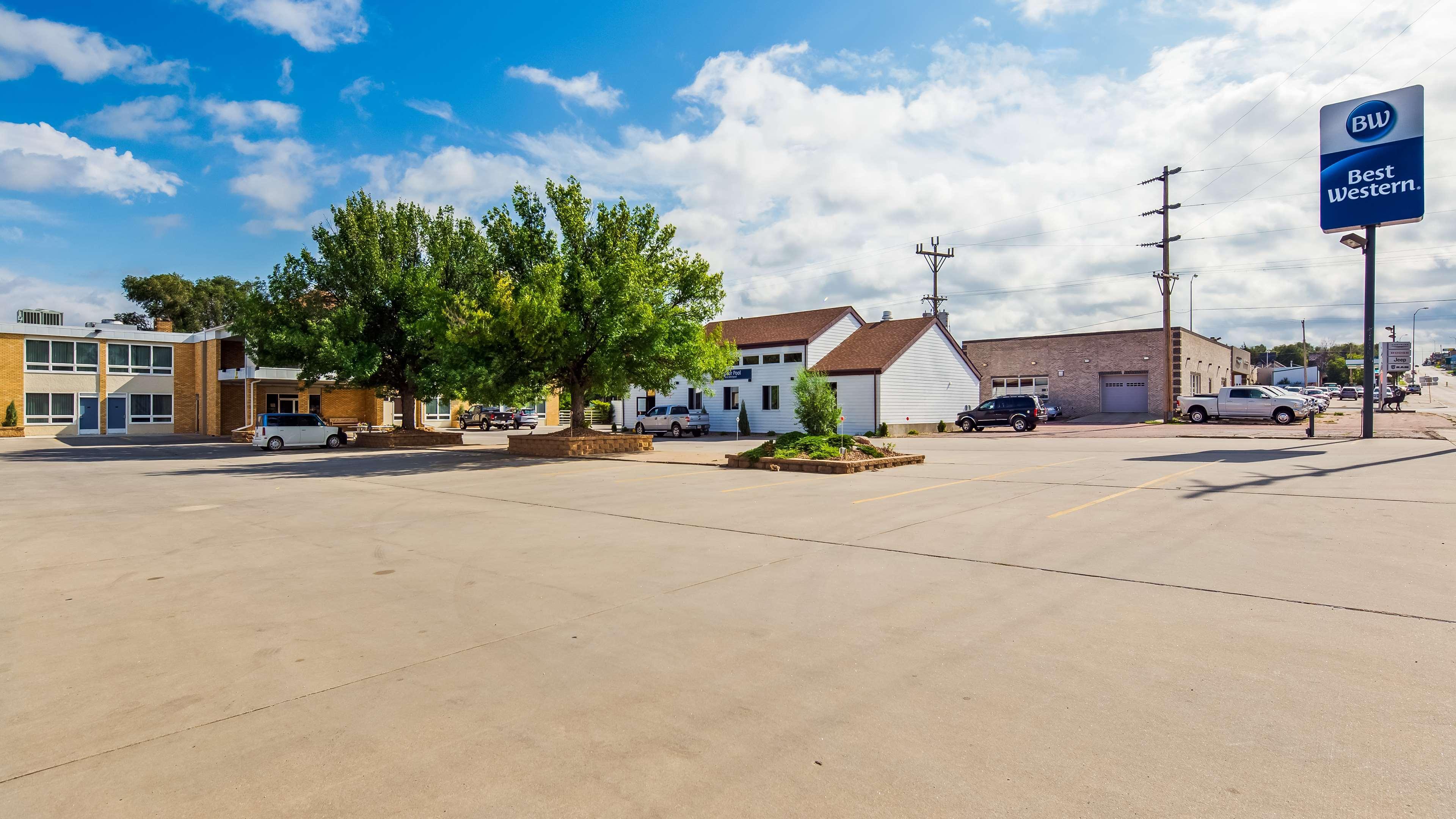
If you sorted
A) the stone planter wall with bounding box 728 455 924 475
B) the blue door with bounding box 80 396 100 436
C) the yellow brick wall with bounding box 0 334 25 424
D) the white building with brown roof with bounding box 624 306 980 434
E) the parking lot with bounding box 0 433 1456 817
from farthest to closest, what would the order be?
the blue door with bounding box 80 396 100 436 → the yellow brick wall with bounding box 0 334 25 424 → the white building with brown roof with bounding box 624 306 980 434 → the stone planter wall with bounding box 728 455 924 475 → the parking lot with bounding box 0 433 1456 817

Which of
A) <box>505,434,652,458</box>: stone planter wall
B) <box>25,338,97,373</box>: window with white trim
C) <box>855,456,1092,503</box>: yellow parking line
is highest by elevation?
<box>25,338,97,373</box>: window with white trim

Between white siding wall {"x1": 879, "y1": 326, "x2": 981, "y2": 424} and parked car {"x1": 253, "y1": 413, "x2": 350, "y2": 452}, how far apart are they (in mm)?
25467

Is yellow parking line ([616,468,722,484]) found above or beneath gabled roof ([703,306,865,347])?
beneath

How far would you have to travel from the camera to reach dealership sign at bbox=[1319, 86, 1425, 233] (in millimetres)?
23234

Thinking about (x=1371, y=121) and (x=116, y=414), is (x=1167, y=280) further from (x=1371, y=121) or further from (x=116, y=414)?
(x=116, y=414)

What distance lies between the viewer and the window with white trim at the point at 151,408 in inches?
1742

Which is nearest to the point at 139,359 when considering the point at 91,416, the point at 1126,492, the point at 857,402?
A: the point at 91,416

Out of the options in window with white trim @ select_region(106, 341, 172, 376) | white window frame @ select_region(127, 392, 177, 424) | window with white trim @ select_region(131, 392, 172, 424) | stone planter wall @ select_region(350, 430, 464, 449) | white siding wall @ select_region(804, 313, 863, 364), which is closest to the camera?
stone planter wall @ select_region(350, 430, 464, 449)

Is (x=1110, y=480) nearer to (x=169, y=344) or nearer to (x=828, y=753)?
(x=828, y=753)

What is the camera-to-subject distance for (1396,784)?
3.09 metres

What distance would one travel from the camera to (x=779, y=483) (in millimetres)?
15328

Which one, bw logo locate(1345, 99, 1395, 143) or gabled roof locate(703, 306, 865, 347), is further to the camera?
gabled roof locate(703, 306, 865, 347)

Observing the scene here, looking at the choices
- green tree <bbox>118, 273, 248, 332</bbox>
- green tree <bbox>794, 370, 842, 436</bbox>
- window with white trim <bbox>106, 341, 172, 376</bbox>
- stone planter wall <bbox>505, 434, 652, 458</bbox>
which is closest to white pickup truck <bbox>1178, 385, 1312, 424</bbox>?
green tree <bbox>794, 370, 842, 436</bbox>

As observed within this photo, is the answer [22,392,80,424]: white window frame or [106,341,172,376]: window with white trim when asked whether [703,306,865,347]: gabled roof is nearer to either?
[106,341,172,376]: window with white trim
